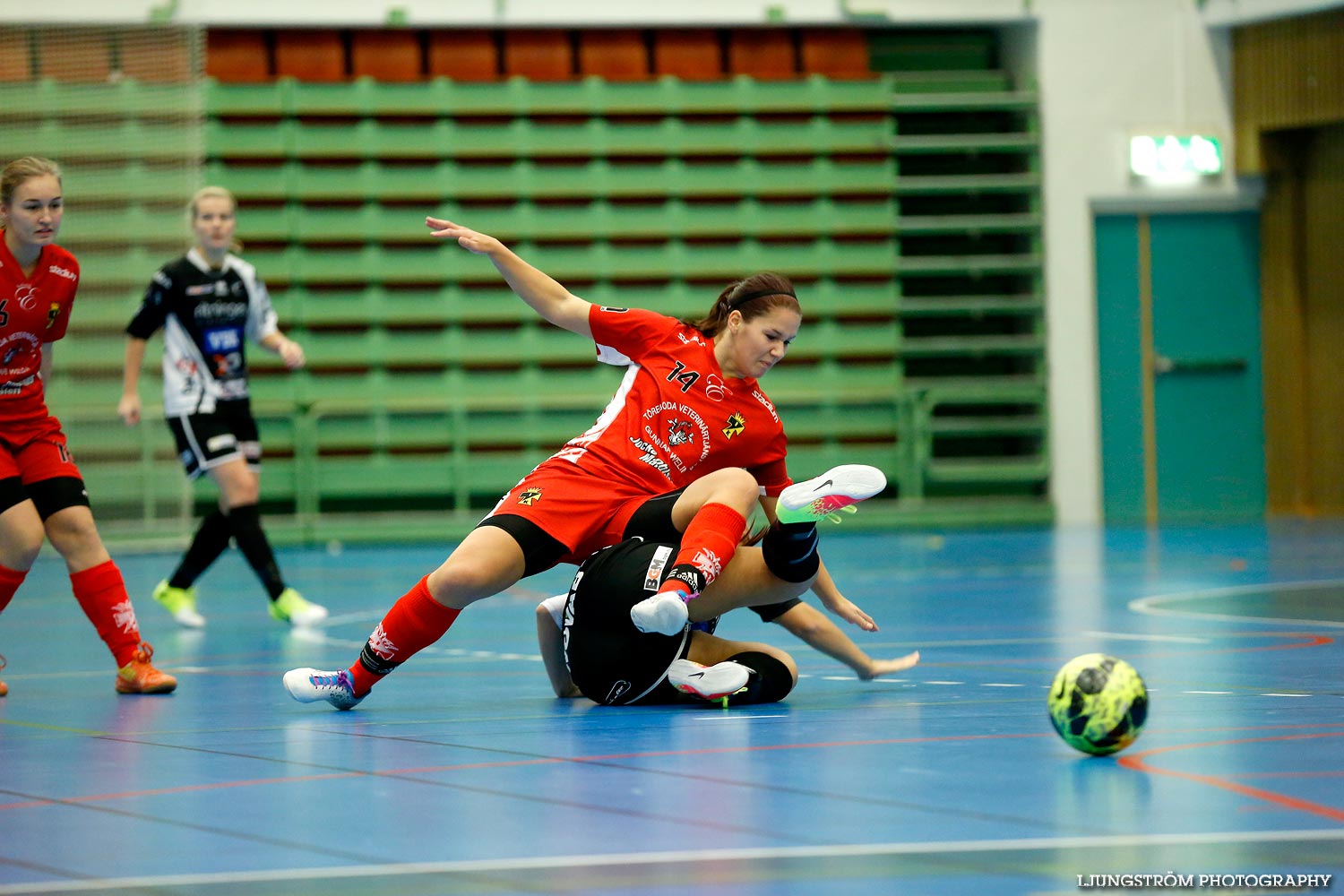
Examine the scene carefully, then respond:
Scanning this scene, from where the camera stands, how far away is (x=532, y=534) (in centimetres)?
414

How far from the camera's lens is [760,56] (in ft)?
43.2

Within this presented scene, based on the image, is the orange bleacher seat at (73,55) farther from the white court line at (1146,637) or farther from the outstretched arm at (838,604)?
the outstretched arm at (838,604)

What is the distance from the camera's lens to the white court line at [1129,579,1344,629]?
5.79 meters

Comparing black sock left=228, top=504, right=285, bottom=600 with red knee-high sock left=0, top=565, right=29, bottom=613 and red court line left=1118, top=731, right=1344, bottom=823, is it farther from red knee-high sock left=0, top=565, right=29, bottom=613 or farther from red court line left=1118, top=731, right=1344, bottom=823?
red court line left=1118, top=731, right=1344, bottom=823

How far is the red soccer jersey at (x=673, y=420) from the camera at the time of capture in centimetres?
432

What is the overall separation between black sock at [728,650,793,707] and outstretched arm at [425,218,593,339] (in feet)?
3.24

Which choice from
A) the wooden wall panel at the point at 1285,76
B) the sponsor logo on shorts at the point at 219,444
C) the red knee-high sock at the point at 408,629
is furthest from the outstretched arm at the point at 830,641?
the wooden wall panel at the point at 1285,76

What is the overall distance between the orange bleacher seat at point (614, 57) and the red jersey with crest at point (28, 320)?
8.62 meters

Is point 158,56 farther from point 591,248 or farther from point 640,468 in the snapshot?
point 640,468

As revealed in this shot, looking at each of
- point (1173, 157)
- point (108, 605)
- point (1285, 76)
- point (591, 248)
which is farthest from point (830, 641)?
point (1285, 76)

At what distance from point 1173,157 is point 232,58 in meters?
7.49

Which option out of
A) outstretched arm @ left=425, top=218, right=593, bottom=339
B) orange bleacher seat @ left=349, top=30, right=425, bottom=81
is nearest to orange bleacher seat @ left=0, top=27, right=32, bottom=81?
orange bleacher seat @ left=349, top=30, right=425, bottom=81

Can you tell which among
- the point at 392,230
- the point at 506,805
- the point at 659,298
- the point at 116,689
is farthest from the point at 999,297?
the point at 506,805

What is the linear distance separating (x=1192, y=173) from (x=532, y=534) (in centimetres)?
1059
